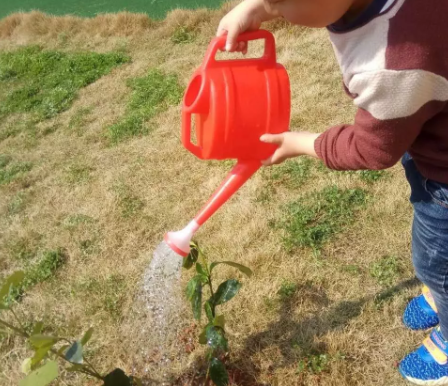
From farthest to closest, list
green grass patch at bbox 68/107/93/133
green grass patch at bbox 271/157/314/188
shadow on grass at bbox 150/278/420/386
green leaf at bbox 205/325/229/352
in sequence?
1. green grass patch at bbox 68/107/93/133
2. green grass patch at bbox 271/157/314/188
3. shadow on grass at bbox 150/278/420/386
4. green leaf at bbox 205/325/229/352

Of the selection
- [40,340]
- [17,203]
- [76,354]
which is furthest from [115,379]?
[17,203]

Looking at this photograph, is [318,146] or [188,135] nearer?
[318,146]

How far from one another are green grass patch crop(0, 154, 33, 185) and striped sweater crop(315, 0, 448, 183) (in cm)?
334

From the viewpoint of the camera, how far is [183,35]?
6.37 metres

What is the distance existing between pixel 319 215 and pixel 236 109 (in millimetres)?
1475

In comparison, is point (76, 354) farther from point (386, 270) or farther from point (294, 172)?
point (294, 172)

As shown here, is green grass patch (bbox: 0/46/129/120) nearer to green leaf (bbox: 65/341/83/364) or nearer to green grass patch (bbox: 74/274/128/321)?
green grass patch (bbox: 74/274/128/321)

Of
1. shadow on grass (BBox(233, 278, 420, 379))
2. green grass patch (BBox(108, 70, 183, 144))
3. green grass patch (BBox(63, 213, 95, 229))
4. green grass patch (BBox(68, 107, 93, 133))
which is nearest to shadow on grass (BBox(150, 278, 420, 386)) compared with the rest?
shadow on grass (BBox(233, 278, 420, 379))

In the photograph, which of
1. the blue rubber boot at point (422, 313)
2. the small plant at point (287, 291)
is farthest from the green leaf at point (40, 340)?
the blue rubber boot at point (422, 313)

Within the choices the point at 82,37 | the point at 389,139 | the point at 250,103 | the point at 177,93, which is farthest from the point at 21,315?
the point at 82,37

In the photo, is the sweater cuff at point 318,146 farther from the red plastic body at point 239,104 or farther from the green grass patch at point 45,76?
the green grass patch at point 45,76

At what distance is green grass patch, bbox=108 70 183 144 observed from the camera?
429 cm

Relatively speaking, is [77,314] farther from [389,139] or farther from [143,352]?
[389,139]

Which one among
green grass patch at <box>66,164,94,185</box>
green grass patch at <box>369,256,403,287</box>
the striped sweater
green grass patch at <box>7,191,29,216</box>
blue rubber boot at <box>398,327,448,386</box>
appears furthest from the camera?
green grass patch at <box>66,164,94,185</box>
